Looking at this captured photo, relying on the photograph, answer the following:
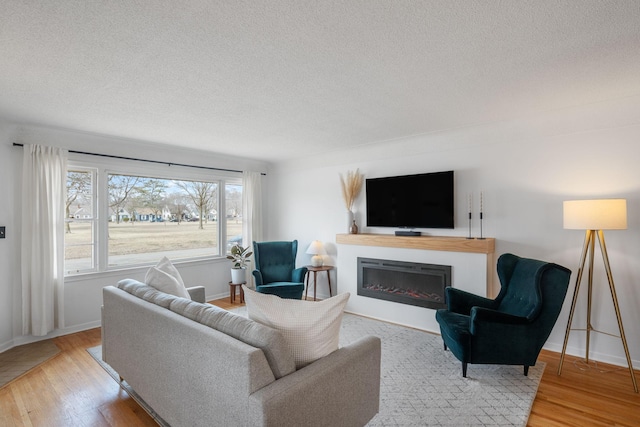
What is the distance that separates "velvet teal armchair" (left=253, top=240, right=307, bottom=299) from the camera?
4.50 metres

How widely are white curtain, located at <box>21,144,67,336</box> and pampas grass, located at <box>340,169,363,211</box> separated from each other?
3514 mm

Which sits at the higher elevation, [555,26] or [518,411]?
[555,26]

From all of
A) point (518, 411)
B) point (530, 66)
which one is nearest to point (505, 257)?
point (518, 411)

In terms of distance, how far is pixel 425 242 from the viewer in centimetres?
395

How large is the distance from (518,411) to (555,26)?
246cm

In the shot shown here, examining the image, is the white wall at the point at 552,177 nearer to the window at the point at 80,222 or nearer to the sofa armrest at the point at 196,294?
the sofa armrest at the point at 196,294

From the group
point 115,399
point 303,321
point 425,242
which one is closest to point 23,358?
point 115,399

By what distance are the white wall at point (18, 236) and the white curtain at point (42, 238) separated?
0.10 meters

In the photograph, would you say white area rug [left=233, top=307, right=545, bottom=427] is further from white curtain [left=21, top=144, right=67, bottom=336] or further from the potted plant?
Answer: white curtain [left=21, top=144, right=67, bottom=336]

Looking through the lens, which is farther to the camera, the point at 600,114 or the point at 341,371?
the point at 600,114

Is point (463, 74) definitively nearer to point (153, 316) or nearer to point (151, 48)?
point (151, 48)

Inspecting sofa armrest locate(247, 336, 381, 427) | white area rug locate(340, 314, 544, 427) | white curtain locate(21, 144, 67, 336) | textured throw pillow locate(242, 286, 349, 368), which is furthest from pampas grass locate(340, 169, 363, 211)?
white curtain locate(21, 144, 67, 336)

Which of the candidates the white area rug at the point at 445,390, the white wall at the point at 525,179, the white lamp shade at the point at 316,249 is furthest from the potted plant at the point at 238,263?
the white area rug at the point at 445,390

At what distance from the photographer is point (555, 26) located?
178 cm
